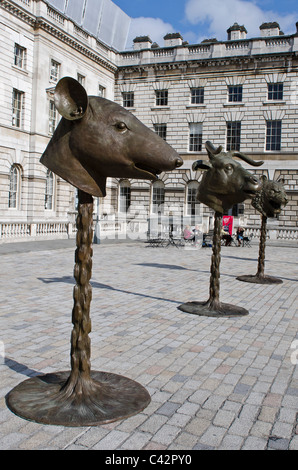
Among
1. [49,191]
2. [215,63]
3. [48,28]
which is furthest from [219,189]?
[215,63]

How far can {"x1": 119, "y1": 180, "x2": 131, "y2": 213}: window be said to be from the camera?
36.9 m

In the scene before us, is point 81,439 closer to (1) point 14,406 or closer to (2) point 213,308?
(1) point 14,406

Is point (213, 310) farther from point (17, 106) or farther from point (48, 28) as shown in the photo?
point (48, 28)

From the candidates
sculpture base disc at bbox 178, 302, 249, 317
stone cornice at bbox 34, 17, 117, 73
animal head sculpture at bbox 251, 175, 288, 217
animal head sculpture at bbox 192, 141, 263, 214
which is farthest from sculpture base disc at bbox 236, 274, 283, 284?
stone cornice at bbox 34, 17, 117, 73

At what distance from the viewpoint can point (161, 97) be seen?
3575 centimetres

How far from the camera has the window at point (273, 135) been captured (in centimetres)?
3247

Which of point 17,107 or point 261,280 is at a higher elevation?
point 17,107

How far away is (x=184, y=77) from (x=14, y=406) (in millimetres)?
33988

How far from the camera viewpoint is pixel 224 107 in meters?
33.7

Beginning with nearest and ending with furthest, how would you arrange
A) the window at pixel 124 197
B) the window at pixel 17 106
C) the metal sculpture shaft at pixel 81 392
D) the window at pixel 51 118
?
the metal sculpture shaft at pixel 81 392 < the window at pixel 17 106 < the window at pixel 51 118 < the window at pixel 124 197

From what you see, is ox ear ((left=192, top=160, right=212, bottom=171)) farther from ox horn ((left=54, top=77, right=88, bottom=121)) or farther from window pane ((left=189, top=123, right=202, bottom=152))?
window pane ((left=189, top=123, right=202, bottom=152))

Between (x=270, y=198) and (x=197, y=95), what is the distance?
81.4ft

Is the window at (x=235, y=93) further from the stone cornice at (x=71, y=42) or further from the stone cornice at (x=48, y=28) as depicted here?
the stone cornice at (x=48, y=28)

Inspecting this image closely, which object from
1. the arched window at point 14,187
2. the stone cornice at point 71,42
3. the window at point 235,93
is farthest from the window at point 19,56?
the window at point 235,93
